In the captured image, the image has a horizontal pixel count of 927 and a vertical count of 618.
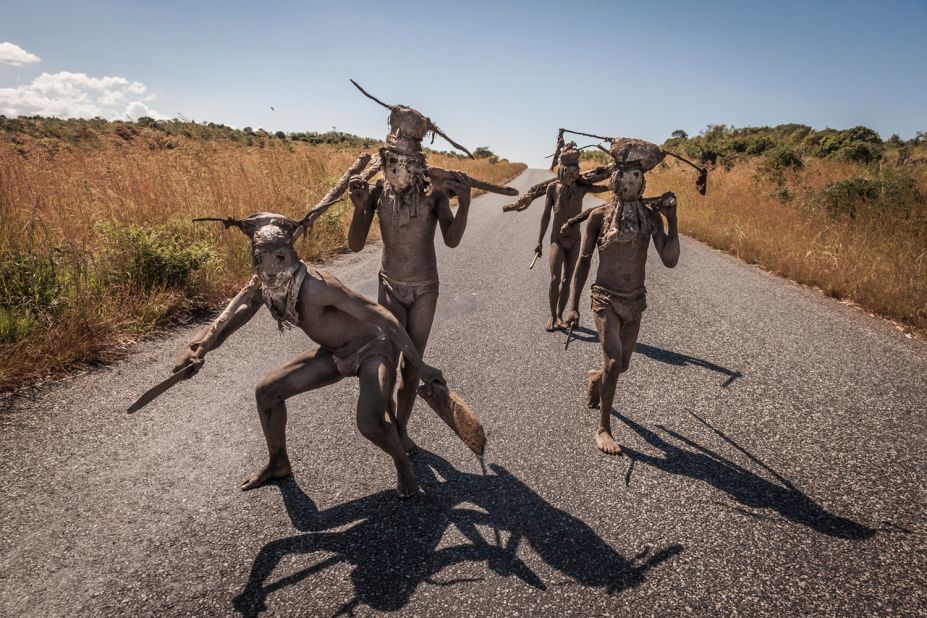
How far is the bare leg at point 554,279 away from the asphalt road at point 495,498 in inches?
32.5

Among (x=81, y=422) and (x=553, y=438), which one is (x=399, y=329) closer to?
(x=553, y=438)

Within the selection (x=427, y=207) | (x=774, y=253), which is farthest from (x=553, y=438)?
(x=774, y=253)

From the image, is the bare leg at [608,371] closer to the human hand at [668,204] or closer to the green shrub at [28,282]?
the human hand at [668,204]

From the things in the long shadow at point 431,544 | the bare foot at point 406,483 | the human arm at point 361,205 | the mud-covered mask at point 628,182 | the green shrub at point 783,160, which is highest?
the green shrub at point 783,160

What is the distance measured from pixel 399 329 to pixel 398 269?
2.05 ft

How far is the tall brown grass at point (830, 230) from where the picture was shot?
6.80 metres

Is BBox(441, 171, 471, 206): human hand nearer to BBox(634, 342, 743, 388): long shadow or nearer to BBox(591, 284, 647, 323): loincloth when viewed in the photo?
BBox(591, 284, 647, 323): loincloth

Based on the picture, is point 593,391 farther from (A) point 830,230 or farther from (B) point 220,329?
(A) point 830,230

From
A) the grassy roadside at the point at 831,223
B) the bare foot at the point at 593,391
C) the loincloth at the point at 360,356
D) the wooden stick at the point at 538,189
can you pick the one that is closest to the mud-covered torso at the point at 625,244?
the wooden stick at the point at 538,189

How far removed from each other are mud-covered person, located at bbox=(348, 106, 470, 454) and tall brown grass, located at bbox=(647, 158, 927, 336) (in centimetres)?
621

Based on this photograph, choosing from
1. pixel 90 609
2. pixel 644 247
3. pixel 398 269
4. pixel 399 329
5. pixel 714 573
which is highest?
pixel 644 247

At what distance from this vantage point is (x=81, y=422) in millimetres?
3451

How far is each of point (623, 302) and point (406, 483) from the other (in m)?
1.94

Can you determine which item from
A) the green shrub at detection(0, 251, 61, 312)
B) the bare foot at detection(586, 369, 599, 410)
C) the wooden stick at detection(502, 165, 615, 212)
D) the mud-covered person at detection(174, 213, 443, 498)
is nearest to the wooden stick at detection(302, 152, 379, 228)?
the mud-covered person at detection(174, 213, 443, 498)
